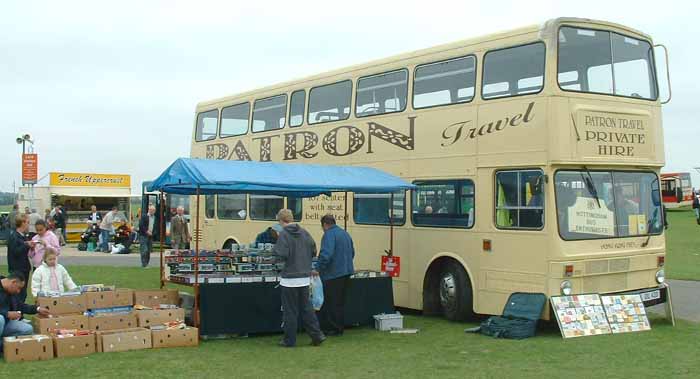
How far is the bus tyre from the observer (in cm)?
1217

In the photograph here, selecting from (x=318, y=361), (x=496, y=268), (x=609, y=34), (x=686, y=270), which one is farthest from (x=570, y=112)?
(x=686, y=270)

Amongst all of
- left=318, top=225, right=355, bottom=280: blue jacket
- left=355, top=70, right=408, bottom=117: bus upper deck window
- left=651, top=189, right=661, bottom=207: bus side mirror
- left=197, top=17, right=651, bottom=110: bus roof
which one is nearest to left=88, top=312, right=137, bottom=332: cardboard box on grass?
left=318, top=225, right=355, bottom=280: blue jacket

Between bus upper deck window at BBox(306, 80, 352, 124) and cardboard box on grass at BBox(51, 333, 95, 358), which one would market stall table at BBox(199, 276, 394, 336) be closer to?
cardboard box on grass at BBox(51, 333, 95, 358)

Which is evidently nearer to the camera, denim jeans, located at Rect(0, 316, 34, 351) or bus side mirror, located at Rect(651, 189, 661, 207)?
denim jeans, located at Rect(0, 316, 34, 351)

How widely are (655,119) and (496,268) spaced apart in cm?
330

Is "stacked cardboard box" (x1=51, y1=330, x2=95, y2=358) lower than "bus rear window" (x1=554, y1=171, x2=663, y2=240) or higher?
lower

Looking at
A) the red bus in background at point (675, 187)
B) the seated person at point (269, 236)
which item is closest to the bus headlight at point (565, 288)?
the seated person at point (269, 236)

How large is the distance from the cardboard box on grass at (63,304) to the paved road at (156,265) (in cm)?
908

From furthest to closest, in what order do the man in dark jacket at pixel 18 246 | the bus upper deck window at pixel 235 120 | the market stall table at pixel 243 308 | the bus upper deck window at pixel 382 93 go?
the bus upper deck window at pixel 235 120 < the bus upper deck window at pixel 382 93 < the man in dark jacket at pixel 18 246 < the market stall table at pixel 243 308

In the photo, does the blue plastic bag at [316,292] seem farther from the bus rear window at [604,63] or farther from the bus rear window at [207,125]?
the bus rear window at [207,125]

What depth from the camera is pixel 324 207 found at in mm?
15102

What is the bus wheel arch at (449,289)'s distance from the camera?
40.0 ft

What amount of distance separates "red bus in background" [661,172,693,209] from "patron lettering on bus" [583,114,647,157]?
49.7 metres

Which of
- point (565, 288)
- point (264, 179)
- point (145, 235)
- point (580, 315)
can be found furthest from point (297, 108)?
point (145, 235)
